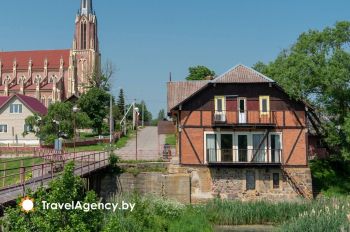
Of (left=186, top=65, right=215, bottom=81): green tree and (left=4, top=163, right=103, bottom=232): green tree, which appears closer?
(left=4, top=163, right=103, bottom=232): green tree

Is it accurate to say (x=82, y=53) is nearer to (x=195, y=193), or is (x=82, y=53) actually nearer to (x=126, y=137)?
(x=126, y=137)

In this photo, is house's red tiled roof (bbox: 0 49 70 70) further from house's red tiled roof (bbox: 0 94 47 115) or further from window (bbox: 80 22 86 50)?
house's red tiled roof (bbox: 0 94 47 115)

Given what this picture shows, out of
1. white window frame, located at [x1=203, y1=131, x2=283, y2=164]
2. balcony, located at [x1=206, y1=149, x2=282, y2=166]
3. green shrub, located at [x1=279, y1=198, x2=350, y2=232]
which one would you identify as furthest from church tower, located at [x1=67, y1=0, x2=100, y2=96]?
green shrub, located at [x1=279, y1=198, x2=350, y2=232]

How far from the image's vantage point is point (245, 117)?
3359 centimetres

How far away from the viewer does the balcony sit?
3328cm

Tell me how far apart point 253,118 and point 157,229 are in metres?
13.8

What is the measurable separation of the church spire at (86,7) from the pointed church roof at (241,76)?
3789 inches

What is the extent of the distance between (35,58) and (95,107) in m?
58.1

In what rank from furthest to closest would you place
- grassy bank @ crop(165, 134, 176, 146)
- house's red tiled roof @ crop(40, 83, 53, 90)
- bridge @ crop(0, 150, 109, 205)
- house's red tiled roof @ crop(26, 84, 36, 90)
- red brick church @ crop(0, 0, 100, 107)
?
house's red tiled roof @ crop(26, 84, 36, 90) < red brick church @ crop(0, 0, 100, 107) < house's red tiled roof @ crop(40, 83, 53, 90) < grassy bank @ crop(165, 134, 176, 146) < bridge @ crop(0, 150, 109, 205)

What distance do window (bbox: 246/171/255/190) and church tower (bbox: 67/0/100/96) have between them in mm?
85930

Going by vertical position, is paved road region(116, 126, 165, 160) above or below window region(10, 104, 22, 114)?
below

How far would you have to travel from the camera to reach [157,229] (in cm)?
2245

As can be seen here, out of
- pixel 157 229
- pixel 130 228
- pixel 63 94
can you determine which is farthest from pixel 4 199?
pixel 63 94

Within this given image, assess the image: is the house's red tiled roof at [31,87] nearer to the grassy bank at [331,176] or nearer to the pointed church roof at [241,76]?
the pointed church roof at [241,76]
